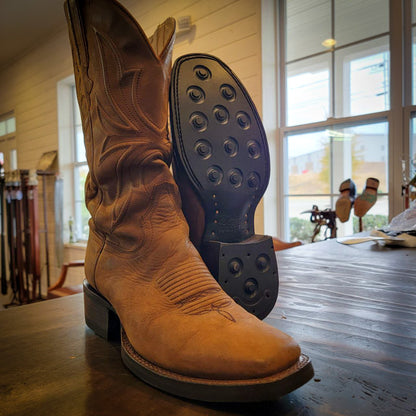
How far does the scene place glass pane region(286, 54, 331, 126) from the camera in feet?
8.87

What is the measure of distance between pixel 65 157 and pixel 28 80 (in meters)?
1.49

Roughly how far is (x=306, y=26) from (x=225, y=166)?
2.72 m

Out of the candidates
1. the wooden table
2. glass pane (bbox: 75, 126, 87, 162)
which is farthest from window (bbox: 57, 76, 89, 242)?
the wooden table

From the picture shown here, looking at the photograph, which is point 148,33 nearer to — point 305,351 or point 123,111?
point 123,111

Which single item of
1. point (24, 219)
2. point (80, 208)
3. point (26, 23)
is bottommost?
point (24, 219)

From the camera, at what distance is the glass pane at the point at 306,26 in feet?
8.80

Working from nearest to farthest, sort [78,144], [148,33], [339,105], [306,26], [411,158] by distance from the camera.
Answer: [411,158]
[339,105]
[306,26]
[148,33]
[78,144]

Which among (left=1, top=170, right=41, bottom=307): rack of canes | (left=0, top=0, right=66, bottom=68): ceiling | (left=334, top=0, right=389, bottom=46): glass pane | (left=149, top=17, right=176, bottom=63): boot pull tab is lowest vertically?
(left=1, top=170, right=41, bottom=307): rack of canes

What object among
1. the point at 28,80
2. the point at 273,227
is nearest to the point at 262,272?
the point at 273,227

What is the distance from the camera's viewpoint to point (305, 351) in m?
0.45

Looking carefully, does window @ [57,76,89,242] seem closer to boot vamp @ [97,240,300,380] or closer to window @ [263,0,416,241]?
window @ [263,0,416,241]

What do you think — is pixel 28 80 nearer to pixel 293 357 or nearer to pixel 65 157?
pixel 65 157

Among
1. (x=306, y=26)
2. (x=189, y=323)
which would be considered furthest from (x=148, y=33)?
(x=189, y=323)

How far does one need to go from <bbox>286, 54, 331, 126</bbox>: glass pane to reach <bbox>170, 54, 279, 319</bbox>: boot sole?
7.81 feet
